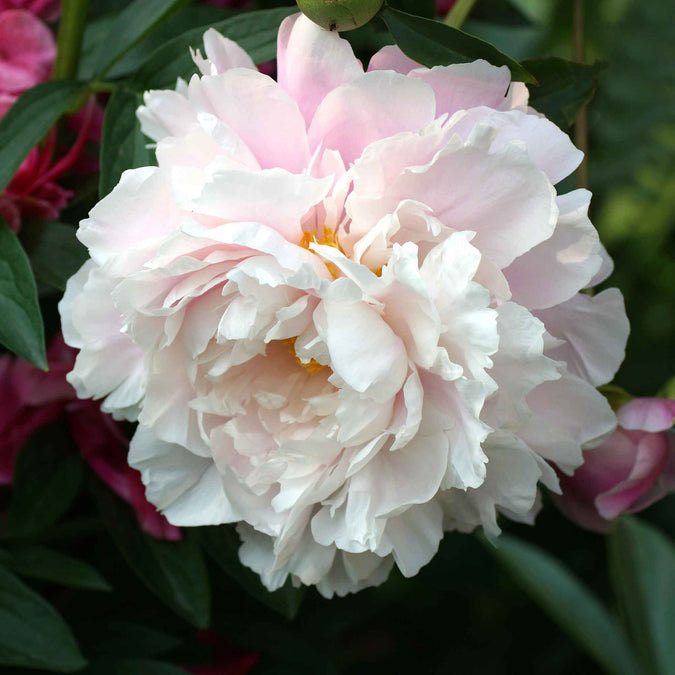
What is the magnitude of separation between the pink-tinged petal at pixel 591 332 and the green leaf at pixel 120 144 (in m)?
0.18

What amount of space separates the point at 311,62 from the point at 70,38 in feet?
0.57

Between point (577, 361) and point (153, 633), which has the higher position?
point (577, 361)

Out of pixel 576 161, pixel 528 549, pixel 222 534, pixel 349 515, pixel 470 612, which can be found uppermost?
pixel 576 161

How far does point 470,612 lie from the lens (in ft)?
2.73

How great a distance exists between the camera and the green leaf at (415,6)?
1.18 ft

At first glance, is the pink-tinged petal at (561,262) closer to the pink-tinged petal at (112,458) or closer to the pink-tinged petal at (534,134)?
the pink-tinged petal at (534,134)

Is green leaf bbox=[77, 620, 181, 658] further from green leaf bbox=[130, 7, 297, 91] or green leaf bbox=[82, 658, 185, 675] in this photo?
green leaf bbox=[130, 7, 297, 91]

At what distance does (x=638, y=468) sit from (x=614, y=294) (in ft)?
0.31

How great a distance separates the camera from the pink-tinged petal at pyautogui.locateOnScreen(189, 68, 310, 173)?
32cm

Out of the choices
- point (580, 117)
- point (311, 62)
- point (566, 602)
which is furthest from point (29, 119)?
point (566, 602)

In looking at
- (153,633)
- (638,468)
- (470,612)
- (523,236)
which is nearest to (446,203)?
(523,236)

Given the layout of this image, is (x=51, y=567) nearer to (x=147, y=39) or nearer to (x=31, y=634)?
(x=31, y=634)

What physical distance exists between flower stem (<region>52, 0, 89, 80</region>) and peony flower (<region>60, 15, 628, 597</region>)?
136 millimetres

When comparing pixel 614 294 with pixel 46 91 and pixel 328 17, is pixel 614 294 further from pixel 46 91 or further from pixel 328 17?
pixel 46 91
